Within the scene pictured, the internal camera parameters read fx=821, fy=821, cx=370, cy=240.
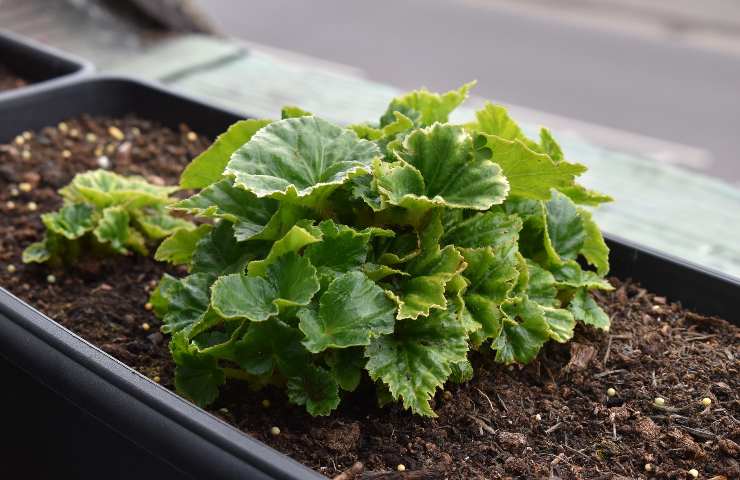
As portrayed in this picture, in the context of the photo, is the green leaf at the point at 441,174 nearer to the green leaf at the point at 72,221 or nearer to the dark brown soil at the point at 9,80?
the green leaf at the point at 72,221

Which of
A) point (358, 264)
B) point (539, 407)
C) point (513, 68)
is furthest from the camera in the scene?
point (513, 68)

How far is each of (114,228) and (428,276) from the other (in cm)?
69

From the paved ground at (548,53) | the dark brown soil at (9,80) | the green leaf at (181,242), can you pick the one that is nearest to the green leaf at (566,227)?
the green leaf at (181,242)

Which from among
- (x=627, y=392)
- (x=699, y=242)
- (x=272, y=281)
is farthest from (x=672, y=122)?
(x=272, y=281)

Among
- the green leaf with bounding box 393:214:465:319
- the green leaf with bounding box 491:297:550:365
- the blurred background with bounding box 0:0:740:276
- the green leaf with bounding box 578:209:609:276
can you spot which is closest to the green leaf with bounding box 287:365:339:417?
the green leaf with bounding box 393:214:465:319

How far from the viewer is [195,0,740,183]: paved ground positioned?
4402mm

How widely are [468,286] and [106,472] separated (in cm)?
50

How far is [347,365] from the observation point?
1021mm

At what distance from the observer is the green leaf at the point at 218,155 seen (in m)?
1.09

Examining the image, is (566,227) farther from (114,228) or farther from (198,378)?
(114,228)

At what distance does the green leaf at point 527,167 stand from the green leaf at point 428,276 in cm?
12

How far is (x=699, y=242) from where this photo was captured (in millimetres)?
1721

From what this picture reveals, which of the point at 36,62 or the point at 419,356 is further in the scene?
the point at 36,62

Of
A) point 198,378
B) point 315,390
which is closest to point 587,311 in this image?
point 315,390
